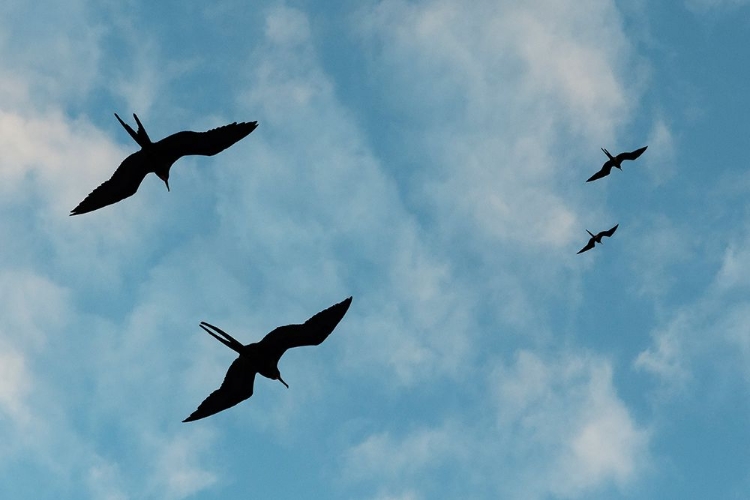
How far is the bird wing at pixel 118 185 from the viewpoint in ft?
87.6

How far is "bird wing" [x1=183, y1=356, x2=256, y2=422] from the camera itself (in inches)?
1006

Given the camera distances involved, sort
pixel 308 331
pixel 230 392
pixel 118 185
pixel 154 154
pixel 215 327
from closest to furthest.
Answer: pixel 215 327
pixel 308 331
pixel 230 392
pixel 154 154
pixel 118 185

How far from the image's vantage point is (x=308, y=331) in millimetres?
24406

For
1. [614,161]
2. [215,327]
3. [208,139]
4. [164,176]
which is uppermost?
[614,161]

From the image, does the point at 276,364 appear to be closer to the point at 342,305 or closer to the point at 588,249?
the point at 342,305

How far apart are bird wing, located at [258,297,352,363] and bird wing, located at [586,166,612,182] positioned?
24.1 meters

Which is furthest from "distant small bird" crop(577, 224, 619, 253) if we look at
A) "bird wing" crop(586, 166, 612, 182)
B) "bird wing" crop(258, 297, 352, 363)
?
"bird wing" crop(258, 297, 352, 363)

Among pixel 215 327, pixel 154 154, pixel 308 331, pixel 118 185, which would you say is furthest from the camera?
pixel 118 185

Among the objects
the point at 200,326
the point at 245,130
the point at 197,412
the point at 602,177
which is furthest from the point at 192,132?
the point at 602,177

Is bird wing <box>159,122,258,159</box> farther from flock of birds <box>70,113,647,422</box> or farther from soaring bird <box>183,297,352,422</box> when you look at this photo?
soaring bird <box>183,297,352,422</box>

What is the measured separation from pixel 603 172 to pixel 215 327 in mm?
27789

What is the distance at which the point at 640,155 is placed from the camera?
44312 millimetres

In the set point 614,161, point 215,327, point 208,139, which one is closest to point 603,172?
point 614,161

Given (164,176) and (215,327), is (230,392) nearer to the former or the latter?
(215,327)
